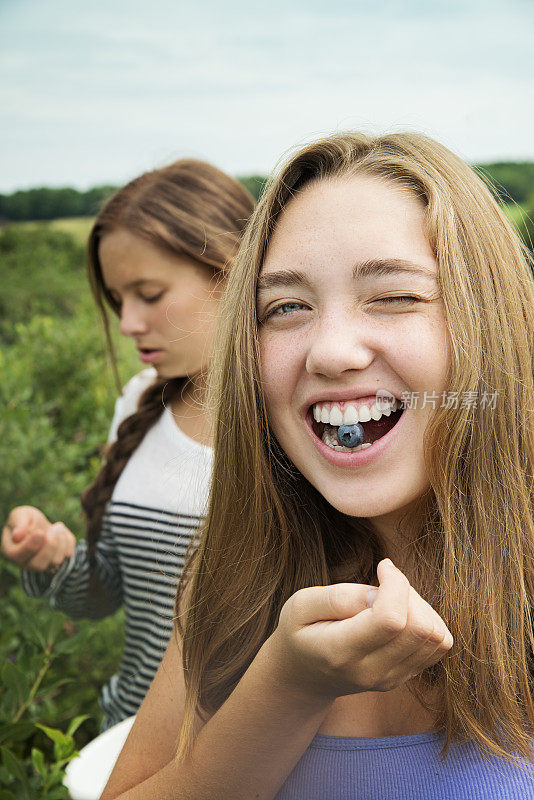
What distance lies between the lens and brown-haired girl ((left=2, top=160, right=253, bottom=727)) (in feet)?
4.34

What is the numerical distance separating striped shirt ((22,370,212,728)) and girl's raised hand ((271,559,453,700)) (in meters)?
0.62

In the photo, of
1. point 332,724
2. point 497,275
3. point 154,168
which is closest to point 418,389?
point 497,275

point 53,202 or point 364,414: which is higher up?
point 53,202

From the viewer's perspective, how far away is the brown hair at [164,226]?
138 centimetres

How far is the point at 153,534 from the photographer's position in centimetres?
136

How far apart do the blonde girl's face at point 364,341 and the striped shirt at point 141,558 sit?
54 cm

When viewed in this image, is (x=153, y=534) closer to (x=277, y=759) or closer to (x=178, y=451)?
(x=178, y=451)

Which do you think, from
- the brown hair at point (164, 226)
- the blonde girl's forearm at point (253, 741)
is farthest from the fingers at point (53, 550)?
the blonde girl's forearm at point (253, 741)

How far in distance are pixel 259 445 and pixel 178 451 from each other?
640 mm

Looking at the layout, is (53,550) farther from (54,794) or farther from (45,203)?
(45,203)

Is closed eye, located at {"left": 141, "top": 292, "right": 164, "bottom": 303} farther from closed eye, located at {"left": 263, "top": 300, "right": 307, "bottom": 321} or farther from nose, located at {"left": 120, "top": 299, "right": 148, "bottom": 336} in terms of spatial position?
closed eye, located at {"left": 263, "top": 300, "right": 307, "bottom": 321}

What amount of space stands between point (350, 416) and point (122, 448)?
0.92 meters

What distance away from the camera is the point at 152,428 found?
4.96 ft

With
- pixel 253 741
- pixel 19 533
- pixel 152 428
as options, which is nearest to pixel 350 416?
pixel 253 741
